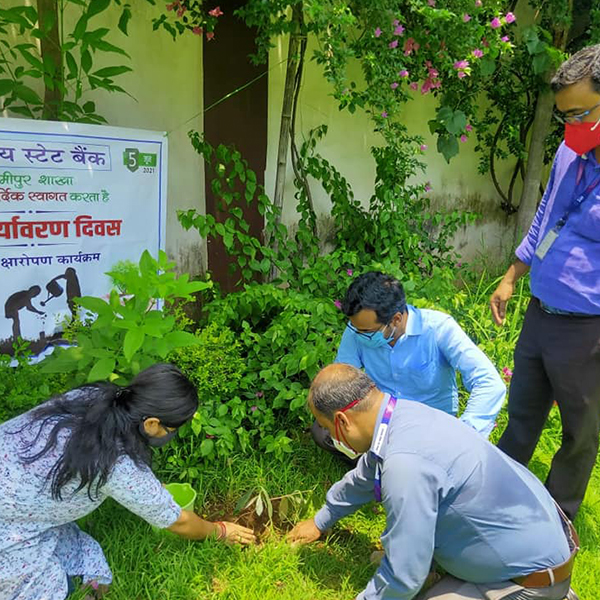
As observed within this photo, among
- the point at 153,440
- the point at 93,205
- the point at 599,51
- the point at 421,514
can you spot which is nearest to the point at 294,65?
the point at 93,205

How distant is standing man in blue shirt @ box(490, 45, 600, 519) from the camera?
1.80 metres

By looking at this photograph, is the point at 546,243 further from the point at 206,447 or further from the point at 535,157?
the point at 535,157

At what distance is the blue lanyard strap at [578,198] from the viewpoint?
1.91m

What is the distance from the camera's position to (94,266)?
8.95 feet

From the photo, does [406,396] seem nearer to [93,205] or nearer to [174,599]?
[174,599]

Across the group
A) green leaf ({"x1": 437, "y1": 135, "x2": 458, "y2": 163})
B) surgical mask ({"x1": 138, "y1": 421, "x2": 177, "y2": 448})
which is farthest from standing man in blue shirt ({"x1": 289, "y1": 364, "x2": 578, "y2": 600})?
green leaf ({"x1": 437, "y1": 135, "x2": 458, "y2": 163})

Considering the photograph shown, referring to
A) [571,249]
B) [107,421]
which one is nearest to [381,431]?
[107,421]

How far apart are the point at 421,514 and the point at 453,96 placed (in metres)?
3.52

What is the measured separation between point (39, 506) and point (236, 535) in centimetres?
79

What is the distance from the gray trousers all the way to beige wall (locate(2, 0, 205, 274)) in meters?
2.41

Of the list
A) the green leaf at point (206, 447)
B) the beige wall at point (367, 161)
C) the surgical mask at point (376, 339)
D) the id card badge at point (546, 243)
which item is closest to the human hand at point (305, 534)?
the green leaf at point (206, 447)

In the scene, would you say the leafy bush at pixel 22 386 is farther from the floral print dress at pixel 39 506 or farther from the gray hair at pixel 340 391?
the gray hair at pixel 340 391

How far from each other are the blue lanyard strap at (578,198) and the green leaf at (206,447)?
1.64 m

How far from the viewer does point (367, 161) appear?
4.40 meters
